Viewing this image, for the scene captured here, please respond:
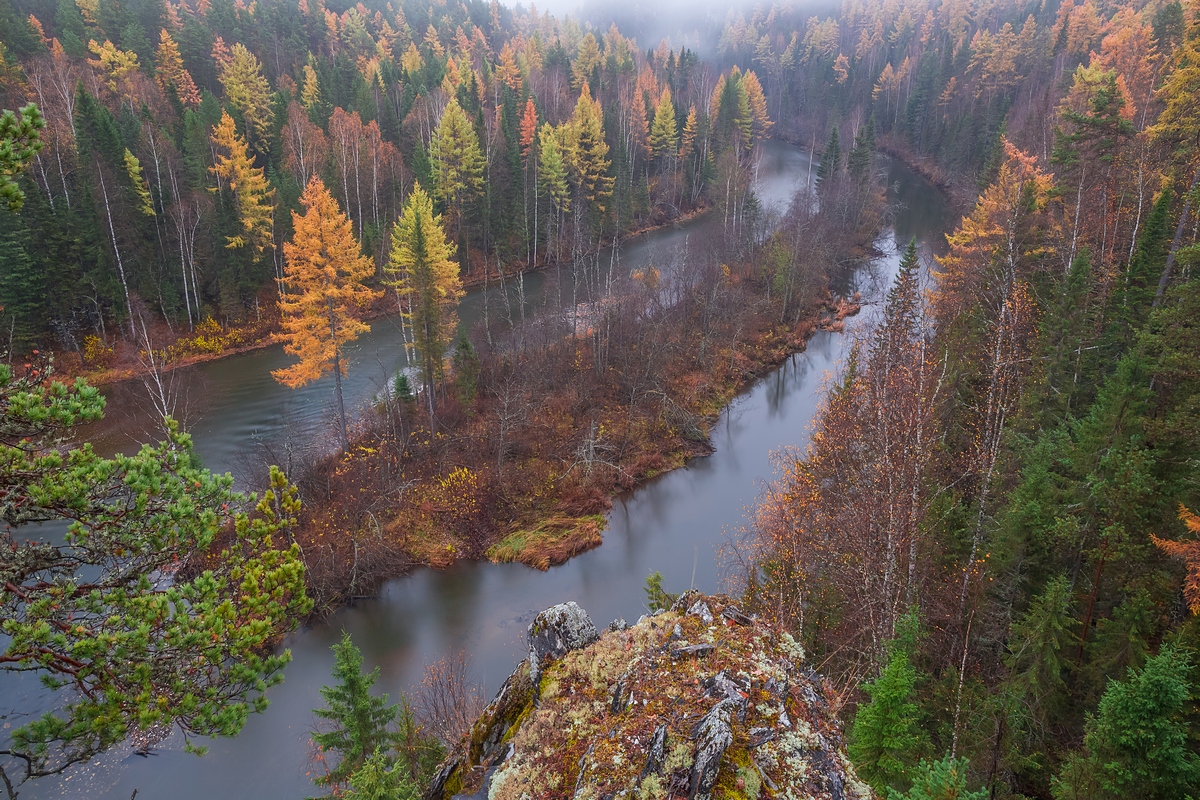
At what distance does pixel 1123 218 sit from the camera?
77.8 feet

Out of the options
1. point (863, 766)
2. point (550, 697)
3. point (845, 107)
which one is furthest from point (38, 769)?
point (845, 107)

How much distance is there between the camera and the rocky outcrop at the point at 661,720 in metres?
4.52

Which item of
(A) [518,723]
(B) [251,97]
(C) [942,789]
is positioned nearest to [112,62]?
(B) [251,97]

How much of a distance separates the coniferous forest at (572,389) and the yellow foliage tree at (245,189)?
16.2 inches

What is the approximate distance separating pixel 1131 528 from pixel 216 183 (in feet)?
160

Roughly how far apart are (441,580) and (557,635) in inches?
659

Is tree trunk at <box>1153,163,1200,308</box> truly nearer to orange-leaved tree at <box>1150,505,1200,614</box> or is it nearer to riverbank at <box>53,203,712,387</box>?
orange-leaved tree at <box>1150,505,1200,614</box>

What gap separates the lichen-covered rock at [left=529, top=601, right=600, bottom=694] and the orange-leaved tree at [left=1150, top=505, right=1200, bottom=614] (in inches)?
336

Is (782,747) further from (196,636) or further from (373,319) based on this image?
(373,319)

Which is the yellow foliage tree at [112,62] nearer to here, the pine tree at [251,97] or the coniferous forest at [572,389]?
the coniferous forest at [572,389]

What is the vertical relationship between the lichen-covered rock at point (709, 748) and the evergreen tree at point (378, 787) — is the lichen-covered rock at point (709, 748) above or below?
above

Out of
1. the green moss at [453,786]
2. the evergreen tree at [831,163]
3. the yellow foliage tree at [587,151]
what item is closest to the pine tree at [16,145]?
the green moss at [453,786]

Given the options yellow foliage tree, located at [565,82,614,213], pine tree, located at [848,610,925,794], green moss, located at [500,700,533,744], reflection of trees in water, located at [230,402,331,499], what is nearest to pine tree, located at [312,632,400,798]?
green moss, located at [500,700,533,744]

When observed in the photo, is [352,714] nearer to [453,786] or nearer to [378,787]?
[378,787]
